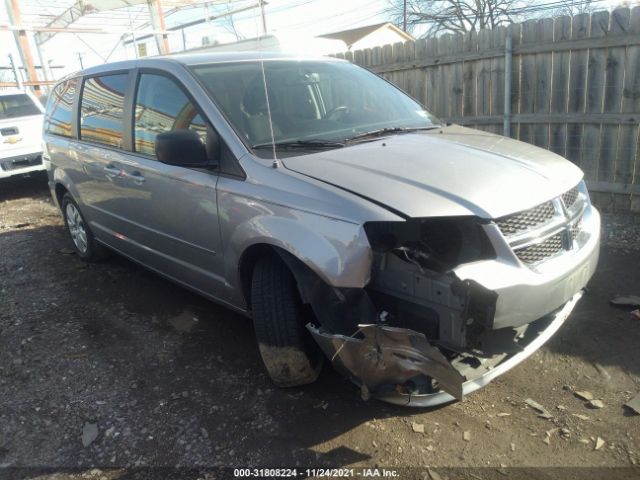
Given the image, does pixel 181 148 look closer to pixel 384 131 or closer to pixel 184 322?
pixel 384 131

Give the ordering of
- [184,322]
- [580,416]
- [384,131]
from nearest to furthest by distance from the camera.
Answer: [580,416]
[384,131]
[184,322]

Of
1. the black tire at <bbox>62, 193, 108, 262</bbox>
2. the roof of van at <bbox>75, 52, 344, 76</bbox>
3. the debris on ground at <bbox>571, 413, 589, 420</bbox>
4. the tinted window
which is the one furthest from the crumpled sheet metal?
the black tire at <bbox>62, 193, 108, 262</bbox>

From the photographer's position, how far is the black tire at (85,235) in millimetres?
5117

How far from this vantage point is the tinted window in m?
3.22

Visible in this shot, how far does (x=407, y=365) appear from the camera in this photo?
2.27 metres

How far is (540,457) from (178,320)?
269 cm

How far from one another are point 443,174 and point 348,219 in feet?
1.93

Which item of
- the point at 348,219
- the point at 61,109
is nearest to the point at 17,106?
the point at 61,109

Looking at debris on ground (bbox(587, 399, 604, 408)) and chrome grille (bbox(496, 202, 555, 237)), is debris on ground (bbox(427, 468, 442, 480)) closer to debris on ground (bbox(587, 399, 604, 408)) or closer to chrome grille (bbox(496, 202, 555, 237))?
debris on ground (bbox(587, 399, 604, 408))

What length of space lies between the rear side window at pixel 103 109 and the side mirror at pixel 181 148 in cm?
122

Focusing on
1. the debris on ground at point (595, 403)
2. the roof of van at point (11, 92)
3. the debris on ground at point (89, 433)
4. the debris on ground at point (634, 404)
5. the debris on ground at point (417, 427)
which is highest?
the roof of van at point (11, 92)

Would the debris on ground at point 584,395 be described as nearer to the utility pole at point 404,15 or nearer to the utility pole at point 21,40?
the utility pole at point 21,40

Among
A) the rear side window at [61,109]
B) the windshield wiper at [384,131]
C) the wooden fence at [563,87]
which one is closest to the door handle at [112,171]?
the rear side window at [61,109]

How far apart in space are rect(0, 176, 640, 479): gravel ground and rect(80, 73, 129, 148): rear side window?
146 cm
